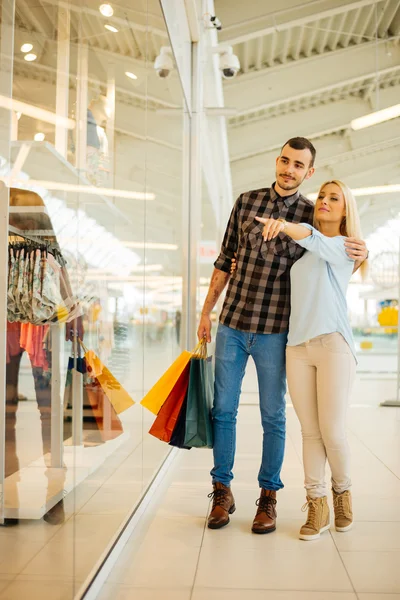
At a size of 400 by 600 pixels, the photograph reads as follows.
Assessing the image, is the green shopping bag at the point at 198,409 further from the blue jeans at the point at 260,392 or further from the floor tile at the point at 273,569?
the floor tile at the point at 273,569

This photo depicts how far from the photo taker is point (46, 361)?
53.4 inches

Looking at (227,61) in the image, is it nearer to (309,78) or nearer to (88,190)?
(309,78)

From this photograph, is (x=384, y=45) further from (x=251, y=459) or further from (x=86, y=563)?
(x=86, y=563)

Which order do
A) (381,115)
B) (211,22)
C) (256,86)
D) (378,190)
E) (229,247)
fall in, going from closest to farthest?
(229,247), (211,22), (381,115), (378,190), (256,86)

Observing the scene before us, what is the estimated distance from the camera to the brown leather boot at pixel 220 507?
8.56 feet

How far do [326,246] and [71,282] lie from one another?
1.11 m

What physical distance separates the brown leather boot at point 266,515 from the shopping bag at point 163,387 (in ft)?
1.76

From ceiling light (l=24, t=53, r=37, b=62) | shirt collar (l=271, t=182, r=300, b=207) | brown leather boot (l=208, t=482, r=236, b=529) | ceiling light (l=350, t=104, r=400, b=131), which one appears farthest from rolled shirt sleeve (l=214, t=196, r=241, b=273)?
ceiling light (l=350, t=104, r=400, b=131)

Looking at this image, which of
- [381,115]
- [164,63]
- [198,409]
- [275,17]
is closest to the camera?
[198,409]

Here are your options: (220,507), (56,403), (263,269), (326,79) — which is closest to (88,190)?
(56,403)

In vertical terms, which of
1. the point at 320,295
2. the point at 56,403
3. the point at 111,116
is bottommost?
the point at 56,403

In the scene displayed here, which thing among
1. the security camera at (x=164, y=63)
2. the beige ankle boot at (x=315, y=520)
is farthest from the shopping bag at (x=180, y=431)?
the security camera at (x=164, y=63)

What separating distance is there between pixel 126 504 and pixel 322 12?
17.7ft

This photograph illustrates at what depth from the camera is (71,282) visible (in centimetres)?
159
